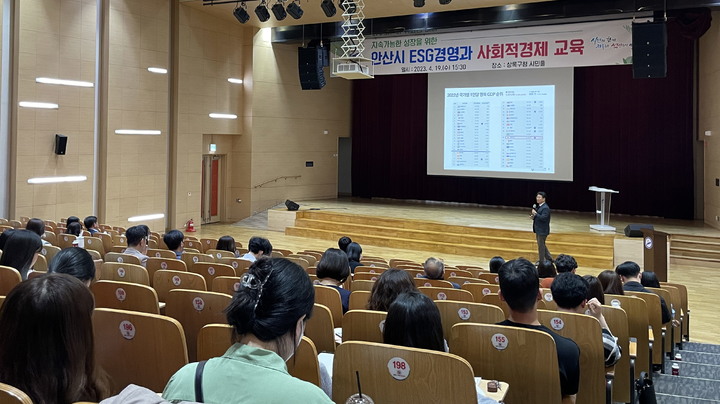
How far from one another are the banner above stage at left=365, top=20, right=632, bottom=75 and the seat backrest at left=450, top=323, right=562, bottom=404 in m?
11.3

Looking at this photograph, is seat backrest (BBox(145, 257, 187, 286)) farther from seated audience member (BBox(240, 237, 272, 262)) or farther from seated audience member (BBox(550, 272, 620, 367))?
seated audience member (BBox(550, 272, 620, 367))

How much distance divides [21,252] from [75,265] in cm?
116

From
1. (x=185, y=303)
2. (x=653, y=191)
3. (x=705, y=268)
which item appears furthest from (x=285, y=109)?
(x=185, y=303)

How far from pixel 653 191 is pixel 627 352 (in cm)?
1281

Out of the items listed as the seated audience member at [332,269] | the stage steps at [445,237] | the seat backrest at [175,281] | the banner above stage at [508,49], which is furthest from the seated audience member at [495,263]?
the banner above stage at [508,49]

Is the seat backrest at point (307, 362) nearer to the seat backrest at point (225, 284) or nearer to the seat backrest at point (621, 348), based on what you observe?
the seat backrest at point (225, 284)

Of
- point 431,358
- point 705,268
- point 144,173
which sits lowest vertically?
point 705,268

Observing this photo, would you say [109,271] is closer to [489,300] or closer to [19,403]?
[489,300]

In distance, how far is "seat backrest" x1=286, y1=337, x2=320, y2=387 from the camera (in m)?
2.07

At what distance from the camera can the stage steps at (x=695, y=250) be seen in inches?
444

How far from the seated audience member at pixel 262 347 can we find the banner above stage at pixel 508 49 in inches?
486

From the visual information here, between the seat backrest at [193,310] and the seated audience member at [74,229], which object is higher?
the seated audience member at [74,229]

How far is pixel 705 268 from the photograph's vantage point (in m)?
11.0

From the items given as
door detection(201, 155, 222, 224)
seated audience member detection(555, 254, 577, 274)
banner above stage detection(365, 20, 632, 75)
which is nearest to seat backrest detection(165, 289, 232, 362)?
seated audience member detection(555, 254, 577, 274)
